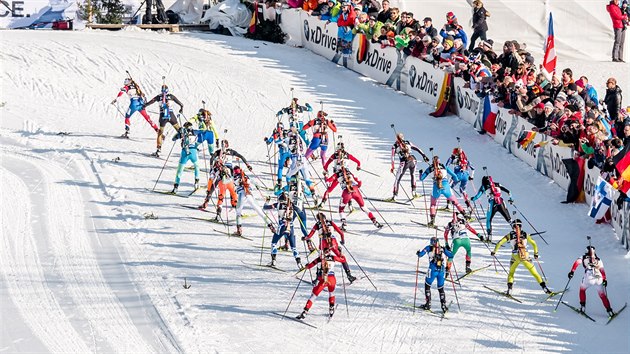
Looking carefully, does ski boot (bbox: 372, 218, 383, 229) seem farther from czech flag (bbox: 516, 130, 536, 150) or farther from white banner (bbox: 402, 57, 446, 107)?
white banner (bbox: 402, 57, 446, 107)

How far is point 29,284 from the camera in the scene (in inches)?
777

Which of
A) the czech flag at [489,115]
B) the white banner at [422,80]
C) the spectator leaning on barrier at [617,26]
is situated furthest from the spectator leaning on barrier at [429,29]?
the spectator leaning on barrier at [617,26]

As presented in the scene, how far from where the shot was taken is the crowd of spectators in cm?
2358

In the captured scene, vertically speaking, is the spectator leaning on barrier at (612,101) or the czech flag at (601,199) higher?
the spectator leaning on barrier at (612,101)

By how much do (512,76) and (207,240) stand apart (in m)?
9.39

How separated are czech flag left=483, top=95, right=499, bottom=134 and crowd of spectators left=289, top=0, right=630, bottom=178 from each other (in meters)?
0.20

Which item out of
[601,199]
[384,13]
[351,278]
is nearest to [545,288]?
[601,199]

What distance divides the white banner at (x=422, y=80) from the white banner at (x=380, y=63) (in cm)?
33

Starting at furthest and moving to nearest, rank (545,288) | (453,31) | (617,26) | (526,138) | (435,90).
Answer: (617,26), (435,90), (453,31), (526,138), (545,288)

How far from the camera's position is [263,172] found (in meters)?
25.8

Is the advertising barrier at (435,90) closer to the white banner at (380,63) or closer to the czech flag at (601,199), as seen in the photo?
the white banner at (380,63)

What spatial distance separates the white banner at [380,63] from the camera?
31438 millimetres

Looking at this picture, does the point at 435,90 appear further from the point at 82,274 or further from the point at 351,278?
the point at 82,274

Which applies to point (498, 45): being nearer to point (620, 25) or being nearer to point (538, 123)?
point (620, 25)
